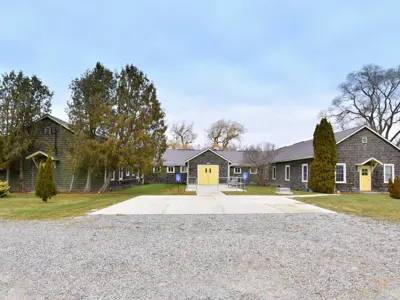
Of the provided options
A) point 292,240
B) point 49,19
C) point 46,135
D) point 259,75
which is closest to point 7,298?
point 292,240

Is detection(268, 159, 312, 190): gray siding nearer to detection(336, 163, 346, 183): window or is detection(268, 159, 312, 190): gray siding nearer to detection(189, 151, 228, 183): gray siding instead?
detection(336, 163, 346, 183): window

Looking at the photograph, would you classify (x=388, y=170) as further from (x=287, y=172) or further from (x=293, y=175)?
(x=287, y=172)

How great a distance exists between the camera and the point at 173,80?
64.9 feet

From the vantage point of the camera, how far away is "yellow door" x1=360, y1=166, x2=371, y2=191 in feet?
71.9

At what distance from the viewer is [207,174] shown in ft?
93.9

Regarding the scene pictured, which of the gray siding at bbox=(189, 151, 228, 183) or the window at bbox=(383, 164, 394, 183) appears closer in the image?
the window at bbox=(383, 164, 394, 183)

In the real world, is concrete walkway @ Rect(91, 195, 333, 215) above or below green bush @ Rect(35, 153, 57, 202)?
below

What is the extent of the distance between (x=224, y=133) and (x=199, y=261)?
51.6 m

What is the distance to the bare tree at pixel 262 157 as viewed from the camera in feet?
93.5

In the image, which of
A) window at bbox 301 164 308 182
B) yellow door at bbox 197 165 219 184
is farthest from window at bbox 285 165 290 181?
yellow door at bbox 197 165 219 184

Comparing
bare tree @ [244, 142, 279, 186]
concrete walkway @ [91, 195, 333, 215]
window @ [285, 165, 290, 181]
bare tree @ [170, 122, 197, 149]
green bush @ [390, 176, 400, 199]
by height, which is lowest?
concrete walkway @ [91, 195, 333, 215]

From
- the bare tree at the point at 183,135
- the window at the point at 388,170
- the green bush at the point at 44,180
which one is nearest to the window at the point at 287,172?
the window at the point at 388,170

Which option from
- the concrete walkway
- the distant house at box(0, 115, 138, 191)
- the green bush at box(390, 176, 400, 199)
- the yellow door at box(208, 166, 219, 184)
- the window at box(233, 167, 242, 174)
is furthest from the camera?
the window at box(233, 167, 242, 174)

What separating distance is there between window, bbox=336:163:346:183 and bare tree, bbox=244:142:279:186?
741 cm
